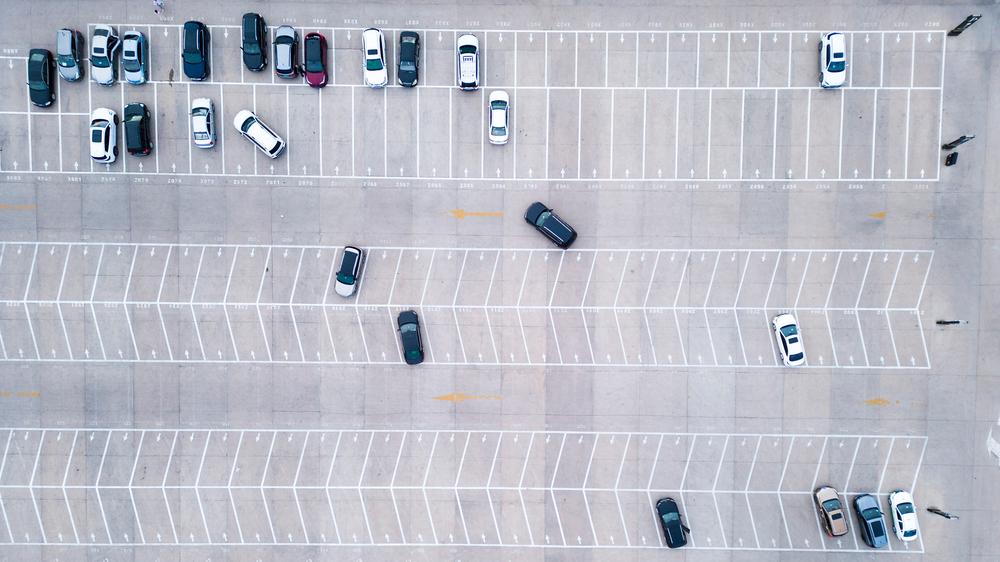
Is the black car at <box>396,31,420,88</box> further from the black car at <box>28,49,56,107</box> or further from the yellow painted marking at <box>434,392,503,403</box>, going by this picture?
the black car at <box>28,49,56,107</box>

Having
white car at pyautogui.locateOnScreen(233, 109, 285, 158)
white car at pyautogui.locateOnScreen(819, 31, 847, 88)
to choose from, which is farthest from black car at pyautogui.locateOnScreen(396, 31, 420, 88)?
white car at pyautogui.locateOnScreen(819, 31, 847, 88)

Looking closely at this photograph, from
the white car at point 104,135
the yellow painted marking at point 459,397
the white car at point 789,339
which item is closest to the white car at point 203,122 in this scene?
the white car at point 104,135

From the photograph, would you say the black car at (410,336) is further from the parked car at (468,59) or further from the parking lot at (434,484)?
the parked car at (468,59)

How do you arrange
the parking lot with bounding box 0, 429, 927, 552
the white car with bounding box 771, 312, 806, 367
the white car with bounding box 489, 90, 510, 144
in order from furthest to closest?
the parking lot with bounding box 0, 429, 927, 552 < the white car with bounding box 771, 312, 806, 367 < the white car with bounding box 489, 90, 510, 144

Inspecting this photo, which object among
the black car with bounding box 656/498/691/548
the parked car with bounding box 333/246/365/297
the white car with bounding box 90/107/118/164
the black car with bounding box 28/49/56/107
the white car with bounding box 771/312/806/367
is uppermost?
the black car with bounding box 28/49/56/107

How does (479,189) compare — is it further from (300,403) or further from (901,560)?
(901,560)

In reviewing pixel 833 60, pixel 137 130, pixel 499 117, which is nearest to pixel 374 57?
pixel 499 117
